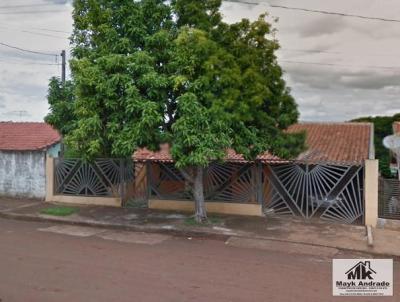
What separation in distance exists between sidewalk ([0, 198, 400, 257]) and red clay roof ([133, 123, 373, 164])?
1.92 m

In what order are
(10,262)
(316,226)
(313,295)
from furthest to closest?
(316,226) → (10,262) → (313,295)

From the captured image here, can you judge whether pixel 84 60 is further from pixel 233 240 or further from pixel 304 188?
pixel 304 188

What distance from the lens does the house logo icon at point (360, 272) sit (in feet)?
20.9

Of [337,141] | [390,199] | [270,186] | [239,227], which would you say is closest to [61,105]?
[239,227]

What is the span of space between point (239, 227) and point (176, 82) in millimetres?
4094

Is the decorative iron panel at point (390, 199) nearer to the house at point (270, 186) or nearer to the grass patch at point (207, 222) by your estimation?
the house at point (270, 186)

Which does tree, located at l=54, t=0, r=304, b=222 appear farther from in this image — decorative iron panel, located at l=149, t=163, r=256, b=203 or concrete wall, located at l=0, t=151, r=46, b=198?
concrete wall, located at l=0, t=151, r=46, b=198

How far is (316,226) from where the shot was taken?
11.1 m

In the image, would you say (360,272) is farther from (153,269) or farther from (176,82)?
(176,82)

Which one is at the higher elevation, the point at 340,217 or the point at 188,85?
the point at 188,85

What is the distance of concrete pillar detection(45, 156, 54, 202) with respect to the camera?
15.0 meters

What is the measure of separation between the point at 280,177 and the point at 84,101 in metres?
6.01

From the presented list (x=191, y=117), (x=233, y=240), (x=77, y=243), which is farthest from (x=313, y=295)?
(x=77, y=243)

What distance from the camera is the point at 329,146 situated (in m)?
16.4
